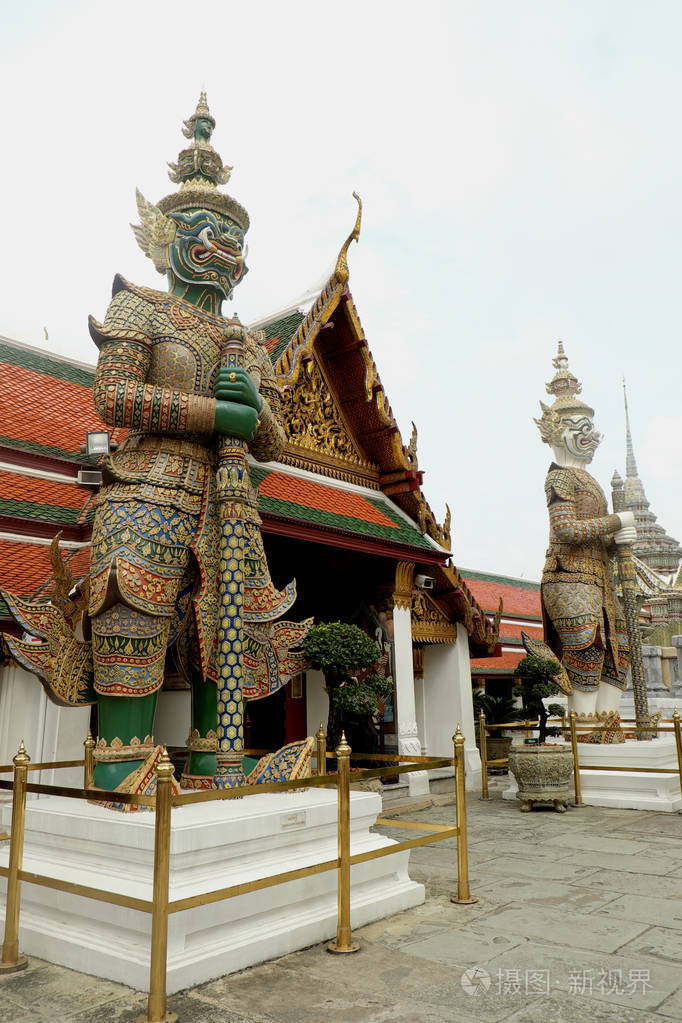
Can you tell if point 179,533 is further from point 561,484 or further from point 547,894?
point 561,484

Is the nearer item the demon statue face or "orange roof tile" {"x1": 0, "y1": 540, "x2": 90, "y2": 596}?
the demon statue face

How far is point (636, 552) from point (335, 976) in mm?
26116

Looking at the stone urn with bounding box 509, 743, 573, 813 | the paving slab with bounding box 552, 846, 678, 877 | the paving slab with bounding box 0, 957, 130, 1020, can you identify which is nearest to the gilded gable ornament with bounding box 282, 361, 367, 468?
the stone urn with bounding box 509, 743, 573, 813

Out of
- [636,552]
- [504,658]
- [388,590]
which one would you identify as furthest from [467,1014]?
[636,552]

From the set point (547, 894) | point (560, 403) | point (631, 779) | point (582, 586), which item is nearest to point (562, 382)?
point (560, 403)

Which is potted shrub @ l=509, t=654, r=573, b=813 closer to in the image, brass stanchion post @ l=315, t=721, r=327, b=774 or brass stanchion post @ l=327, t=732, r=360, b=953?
brass stanchion post @ l=315, t=721, r=327, b=774

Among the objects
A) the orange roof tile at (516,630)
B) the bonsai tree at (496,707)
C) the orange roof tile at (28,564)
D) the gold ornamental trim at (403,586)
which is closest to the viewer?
the orange roof tile at (28,564)

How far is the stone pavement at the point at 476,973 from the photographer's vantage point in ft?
9.21

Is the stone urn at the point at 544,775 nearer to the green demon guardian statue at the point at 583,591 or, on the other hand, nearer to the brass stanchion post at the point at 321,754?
the green demon guardian statue at the point at 583,591

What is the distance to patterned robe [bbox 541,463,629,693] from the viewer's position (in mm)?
9086

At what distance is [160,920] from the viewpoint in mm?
2750

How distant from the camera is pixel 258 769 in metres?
4.35

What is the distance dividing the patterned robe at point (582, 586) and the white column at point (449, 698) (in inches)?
48.7

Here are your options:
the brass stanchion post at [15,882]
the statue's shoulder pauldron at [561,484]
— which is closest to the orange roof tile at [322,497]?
the statue's shoulder pauldron at [561,484]
